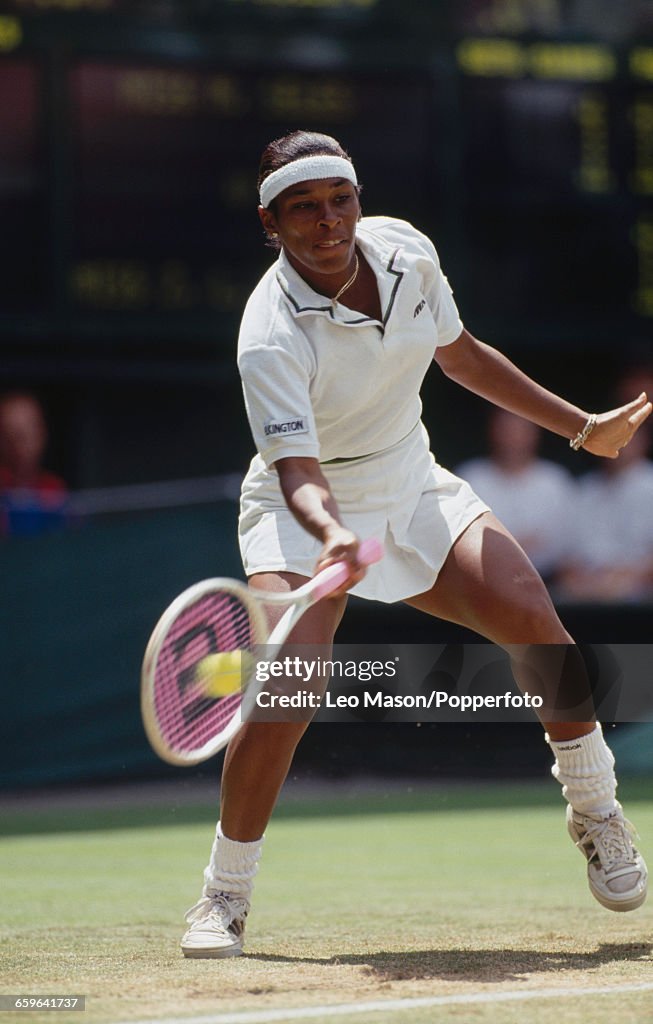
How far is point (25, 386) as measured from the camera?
32.2 feet

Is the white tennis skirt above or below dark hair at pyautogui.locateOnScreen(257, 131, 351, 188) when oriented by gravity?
below

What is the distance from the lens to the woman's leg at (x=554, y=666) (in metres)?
4.34

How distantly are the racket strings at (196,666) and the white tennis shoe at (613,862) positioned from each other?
1.04 meters

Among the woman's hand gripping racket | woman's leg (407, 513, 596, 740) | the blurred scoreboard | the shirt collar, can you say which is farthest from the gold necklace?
the blurred scoreboard

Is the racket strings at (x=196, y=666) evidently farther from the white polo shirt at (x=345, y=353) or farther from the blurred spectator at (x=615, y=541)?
the blurred spectator at (x=615, y=541)

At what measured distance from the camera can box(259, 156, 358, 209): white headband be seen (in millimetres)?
4094

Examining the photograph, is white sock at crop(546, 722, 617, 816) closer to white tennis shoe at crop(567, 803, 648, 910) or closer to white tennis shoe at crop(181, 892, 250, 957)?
white tennis shoe at crop(567, 803, 648, 910)

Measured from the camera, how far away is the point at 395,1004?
3.53 meters

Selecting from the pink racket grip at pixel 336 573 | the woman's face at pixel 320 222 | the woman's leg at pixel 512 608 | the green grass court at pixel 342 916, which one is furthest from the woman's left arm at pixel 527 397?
the green grass court at pixel 342 916

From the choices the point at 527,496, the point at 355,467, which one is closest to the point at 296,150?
the point at 355,467

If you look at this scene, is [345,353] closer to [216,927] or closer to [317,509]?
[317,509]

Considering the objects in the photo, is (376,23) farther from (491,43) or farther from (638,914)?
(638,914)

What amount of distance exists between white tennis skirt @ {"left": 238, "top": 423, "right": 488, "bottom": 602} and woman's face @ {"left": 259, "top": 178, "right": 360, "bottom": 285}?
1.79 ft

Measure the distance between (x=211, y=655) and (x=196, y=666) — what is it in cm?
6
